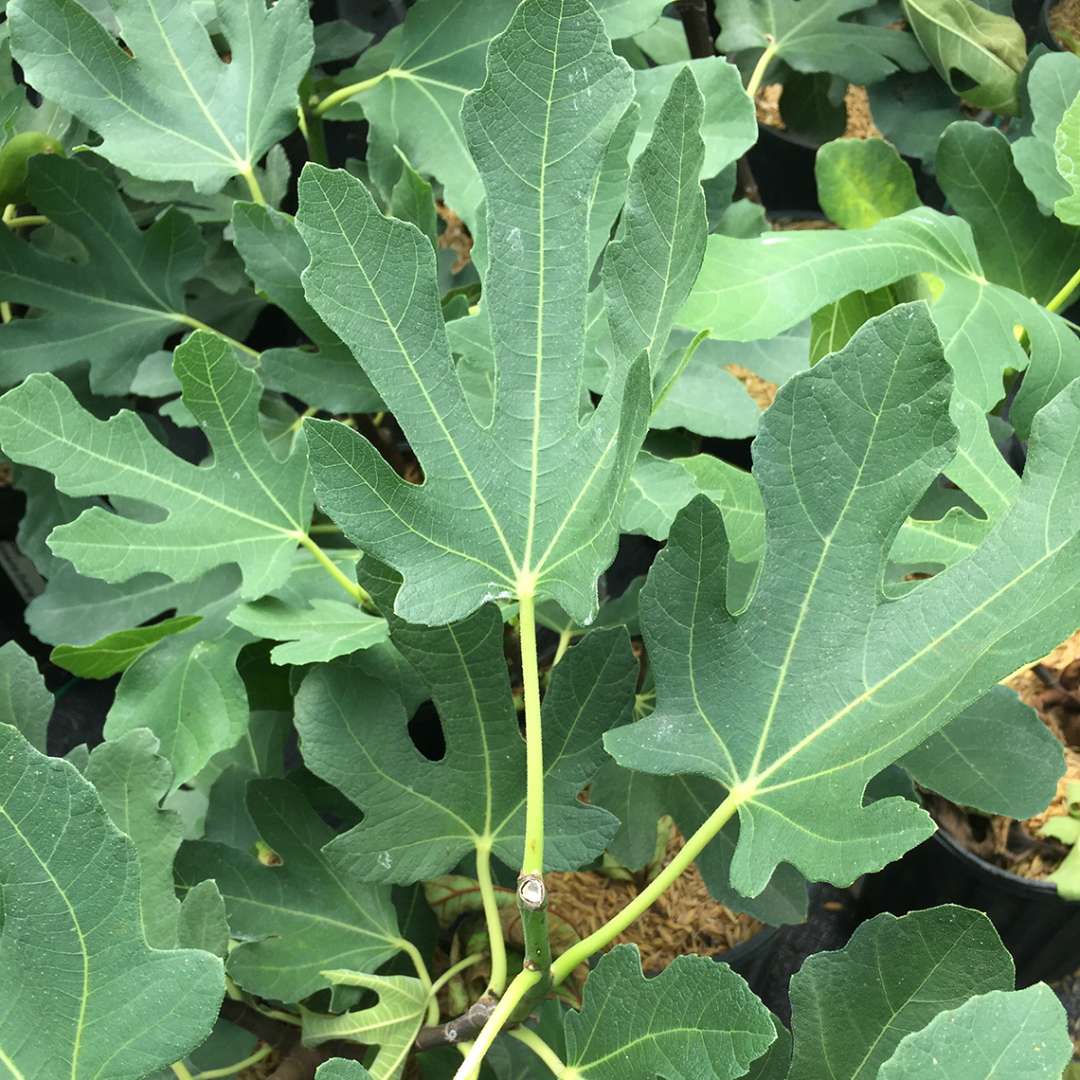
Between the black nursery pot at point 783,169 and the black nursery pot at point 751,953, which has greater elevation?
the black nursery pot at point 783,169

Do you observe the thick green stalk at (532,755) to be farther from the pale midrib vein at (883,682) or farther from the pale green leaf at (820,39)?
the pale green leaf at (820,39)

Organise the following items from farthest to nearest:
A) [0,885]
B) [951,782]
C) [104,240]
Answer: [104,240]
[951,782]
[0,885]

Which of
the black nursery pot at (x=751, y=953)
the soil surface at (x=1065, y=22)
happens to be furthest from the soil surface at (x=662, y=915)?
the soil surface at (x=1065, y=22)

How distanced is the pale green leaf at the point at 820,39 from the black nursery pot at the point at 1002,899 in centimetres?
73

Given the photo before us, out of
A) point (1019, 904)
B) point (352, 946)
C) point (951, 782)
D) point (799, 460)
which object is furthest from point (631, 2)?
point (1019, 904)

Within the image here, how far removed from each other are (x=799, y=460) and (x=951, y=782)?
11.8 inches

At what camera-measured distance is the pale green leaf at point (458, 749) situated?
2.17 ft

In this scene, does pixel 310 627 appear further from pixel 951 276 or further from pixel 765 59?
pixel 765 59

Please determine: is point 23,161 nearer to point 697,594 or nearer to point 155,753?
point 155,753

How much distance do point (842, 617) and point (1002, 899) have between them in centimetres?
63

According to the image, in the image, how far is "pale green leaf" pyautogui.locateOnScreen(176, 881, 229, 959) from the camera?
0.64m

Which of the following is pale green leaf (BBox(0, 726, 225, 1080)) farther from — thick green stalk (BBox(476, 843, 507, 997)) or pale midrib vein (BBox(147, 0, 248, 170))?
pale midrib vein (BBox(147, 0, 248, 170))

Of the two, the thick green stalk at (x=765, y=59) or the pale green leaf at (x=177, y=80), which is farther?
the thick green stalk at (x=765, y=59)

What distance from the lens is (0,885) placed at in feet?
1.57
